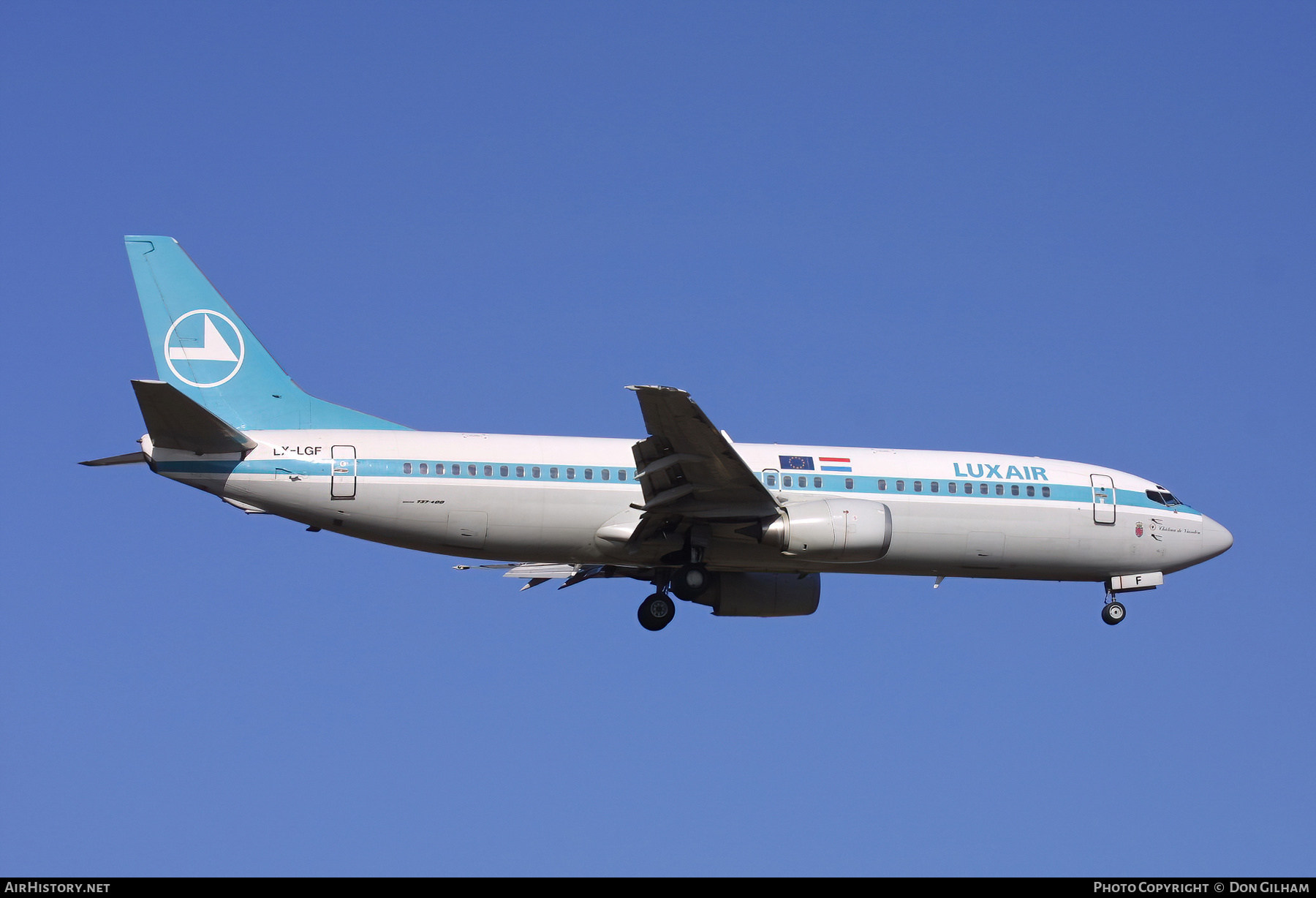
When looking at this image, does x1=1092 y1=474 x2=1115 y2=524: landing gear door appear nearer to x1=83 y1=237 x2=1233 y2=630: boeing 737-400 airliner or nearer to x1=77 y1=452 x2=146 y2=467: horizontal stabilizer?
x1=83 y1=237 x2=1233 y2=630: boeing 737-400 airliner

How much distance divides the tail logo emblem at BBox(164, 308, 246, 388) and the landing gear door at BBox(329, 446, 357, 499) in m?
3.32

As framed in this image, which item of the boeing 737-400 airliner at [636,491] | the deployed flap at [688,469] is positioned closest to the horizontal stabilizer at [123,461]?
the boeing 737-400 airliner at [636,491]

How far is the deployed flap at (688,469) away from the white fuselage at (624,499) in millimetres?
810

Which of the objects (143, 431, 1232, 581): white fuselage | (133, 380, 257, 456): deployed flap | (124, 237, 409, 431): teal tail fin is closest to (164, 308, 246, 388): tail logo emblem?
(124, 237, 409, 431): teal tail fin

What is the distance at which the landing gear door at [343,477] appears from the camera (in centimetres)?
2892

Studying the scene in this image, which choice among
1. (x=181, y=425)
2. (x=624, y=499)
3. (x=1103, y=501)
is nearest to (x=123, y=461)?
(x=181, y=425)

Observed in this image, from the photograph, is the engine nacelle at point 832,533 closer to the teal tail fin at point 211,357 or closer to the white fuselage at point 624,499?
the white fuselage at point 624,499

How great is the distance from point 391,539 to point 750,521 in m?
7.44

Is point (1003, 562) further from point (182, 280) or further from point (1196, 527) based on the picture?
point (182, 280)

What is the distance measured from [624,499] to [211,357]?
9277 mm

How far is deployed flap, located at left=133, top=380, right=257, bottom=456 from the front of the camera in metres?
26.3

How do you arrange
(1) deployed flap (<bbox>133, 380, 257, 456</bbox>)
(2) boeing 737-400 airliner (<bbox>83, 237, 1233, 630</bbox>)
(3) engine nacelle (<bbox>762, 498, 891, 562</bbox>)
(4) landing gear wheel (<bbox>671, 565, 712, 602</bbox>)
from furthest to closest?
(4) landing gear wheel (<bbox>671, 565, 712, 602</bbox>)
(3) engine nacelle (<bbox>762, 498, 891, 562</bbox>)
(2) boeing 737-400 airliner (<bbox>83, 237, 1233, 630</bbox>)
(1) deployed flap (<bbox>133, 380, 257, 456</bbox>)

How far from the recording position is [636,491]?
30125 mm

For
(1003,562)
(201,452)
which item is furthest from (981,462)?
(201,452)
